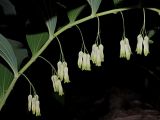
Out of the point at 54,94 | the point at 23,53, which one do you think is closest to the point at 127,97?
the point at 54,94

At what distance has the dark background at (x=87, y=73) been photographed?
8.00ft

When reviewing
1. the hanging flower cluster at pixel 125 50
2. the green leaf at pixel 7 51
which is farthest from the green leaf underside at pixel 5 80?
the hanging flower cluster at pixel 125 50

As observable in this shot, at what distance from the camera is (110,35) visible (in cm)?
317

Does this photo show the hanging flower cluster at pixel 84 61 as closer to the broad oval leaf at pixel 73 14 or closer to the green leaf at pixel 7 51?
the broad oval leaf at pixel 73 14

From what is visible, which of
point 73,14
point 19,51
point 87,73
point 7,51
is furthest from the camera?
point 87,73

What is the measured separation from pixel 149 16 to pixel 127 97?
1.54 meters

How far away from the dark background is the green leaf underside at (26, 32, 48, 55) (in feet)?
0.25

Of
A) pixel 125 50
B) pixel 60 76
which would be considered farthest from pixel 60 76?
pixel 125 50

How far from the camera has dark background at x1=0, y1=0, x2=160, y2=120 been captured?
2.44m

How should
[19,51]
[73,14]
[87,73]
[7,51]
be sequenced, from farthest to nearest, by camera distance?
1. [87,73]
2. [19,51]
3. [73,14]
4. [7,51]

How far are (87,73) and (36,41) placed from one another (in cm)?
187

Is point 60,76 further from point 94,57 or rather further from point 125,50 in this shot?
point 125,50

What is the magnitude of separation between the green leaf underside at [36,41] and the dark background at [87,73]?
0.25ft

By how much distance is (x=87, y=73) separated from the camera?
12.4ft
